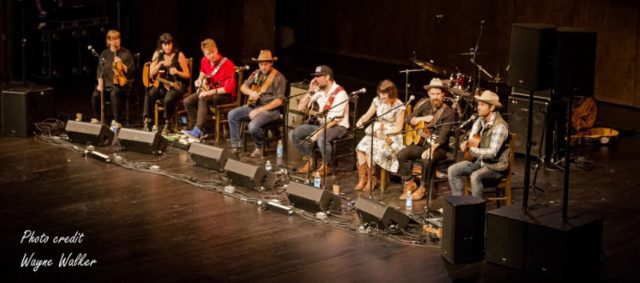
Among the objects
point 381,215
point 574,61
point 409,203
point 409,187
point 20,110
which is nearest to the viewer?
point 574,61

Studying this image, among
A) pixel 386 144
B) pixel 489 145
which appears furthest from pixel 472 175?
pixel 386 144

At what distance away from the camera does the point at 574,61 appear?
7.66 meters

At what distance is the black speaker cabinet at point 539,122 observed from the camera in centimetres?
1077

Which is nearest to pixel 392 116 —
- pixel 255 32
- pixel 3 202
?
pixel 3 202

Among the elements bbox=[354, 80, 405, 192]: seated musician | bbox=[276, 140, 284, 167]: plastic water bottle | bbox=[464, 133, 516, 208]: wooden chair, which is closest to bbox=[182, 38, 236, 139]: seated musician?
bbox=[276, 140, 284, 167]: plastic water bottle

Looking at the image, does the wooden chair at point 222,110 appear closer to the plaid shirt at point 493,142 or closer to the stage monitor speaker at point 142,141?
the stage monitor speaker at point 142,141

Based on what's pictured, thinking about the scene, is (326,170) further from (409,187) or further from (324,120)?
(409,187)

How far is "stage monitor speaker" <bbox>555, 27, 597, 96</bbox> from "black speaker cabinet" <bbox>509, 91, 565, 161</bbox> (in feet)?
9.34

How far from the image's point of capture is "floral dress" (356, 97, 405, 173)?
32.2ft

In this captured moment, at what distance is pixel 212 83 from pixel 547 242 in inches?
202

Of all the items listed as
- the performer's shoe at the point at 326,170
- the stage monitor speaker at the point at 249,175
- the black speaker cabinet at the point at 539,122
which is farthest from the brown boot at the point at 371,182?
the black speaker cabinet at the point at 539,122

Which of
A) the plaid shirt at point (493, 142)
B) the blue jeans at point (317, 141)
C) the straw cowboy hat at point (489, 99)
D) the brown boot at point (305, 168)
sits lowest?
the brown boot at point (305, 168)

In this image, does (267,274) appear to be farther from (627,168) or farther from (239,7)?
(239,7)

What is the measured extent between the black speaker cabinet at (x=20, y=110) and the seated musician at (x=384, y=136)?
4.18 metres
